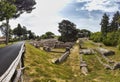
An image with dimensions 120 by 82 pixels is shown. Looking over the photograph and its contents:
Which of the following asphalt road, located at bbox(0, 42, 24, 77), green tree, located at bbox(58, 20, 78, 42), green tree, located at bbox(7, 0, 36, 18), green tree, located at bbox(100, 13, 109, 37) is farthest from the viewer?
green tree, located at bbox(100, 13, 109, 37)

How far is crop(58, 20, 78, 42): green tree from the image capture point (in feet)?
275

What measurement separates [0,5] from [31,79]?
115 feet

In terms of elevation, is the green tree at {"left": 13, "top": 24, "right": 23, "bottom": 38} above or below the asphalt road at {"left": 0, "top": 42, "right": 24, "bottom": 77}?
above

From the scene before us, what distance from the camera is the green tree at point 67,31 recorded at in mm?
83938

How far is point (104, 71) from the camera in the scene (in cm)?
2406

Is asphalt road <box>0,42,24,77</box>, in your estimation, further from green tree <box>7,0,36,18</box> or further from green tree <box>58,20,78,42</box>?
green tree <box>58,20,78,42</box>

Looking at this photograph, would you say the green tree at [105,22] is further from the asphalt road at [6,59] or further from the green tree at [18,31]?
the asphalt road at [6,59]

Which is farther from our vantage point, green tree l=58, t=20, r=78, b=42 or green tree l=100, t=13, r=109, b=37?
green tree l=100, t=13, r=109, b=37

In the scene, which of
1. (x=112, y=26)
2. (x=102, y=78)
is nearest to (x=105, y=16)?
(x=112, y=26)

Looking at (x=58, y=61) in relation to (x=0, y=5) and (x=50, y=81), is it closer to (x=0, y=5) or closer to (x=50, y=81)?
(x=50, y=81)

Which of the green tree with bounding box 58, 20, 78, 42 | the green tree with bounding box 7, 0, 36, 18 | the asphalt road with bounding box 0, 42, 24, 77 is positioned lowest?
the asphalt road with bounding box 0, 42, 24, 77

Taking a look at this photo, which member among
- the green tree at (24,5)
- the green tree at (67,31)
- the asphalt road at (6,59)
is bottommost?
the asphalt road at (6,59)

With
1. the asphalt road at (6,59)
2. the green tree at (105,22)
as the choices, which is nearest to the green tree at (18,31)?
the green tree at (105,22)

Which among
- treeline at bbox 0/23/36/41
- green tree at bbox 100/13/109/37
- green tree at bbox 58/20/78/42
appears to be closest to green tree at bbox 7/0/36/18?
green tree at bbox 58/20/78/42
